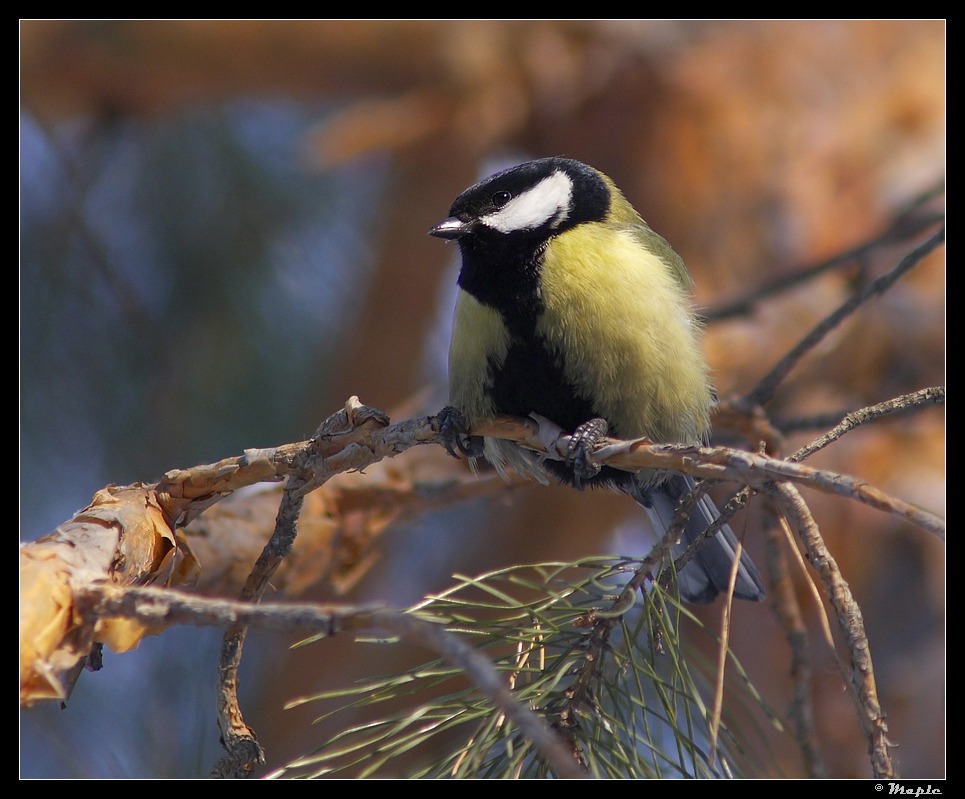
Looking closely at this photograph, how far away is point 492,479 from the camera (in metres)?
2.07

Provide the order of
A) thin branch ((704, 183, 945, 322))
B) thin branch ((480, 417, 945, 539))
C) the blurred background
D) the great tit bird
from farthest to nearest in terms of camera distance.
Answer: the blurred background
thin branch ((704, 183, 945, 322))
the great tit bird
thin branch ((480, 417, 945, 539))

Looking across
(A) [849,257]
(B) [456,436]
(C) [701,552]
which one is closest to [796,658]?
(C) [701,552]

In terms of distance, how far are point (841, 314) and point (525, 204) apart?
65cm

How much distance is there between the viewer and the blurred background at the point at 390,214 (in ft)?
9.73

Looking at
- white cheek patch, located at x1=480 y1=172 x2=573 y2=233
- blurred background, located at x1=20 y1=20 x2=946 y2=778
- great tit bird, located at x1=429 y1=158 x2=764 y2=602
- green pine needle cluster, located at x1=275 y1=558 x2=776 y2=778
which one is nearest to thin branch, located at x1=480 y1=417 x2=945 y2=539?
green pine needle cluster, located at x1=275 y1=558 x2=776 y2=778

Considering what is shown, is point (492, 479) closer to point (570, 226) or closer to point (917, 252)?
point (570, 226)

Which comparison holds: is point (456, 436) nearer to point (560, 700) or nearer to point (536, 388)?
point (536, 388)

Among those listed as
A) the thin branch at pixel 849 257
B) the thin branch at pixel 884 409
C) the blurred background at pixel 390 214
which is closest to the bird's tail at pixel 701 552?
the thin branch at pixel 849 257

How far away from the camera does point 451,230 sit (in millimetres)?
1712

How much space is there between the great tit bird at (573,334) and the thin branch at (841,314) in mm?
155

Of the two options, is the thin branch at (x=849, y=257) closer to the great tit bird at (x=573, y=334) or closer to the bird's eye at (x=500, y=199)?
the great tit bird at (x=573, y=334)

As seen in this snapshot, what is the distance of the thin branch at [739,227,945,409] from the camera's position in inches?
60.7

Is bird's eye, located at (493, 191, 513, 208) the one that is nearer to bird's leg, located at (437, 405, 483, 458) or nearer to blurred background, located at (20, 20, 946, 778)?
bird's leg, located at (437, 405, 483, 458)

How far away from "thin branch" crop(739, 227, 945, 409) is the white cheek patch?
1.77 ft
